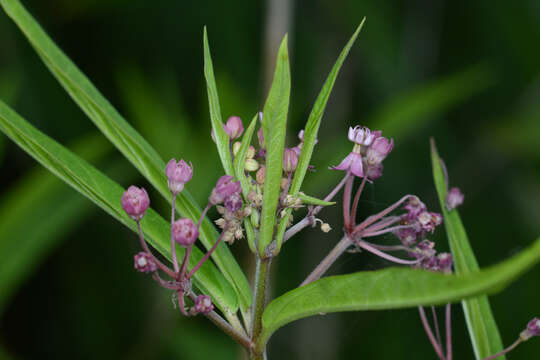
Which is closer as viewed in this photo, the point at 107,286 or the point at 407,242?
the point at 407,242

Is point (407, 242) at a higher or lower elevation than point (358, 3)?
lower

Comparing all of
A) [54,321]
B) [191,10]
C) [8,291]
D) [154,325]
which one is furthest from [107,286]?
[191,10]

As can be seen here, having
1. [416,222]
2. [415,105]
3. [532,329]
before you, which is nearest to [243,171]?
[416,222]

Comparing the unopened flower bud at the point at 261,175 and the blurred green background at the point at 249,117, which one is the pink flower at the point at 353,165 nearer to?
the unopened flower bud at the point at 261,175

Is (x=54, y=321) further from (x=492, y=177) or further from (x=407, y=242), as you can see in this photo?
(x=492, y=177)

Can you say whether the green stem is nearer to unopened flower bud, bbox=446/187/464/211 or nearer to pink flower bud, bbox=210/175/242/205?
pink flower bud, bbox=210/175/242/205

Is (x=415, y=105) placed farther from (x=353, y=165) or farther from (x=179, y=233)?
(x=179, y=233)

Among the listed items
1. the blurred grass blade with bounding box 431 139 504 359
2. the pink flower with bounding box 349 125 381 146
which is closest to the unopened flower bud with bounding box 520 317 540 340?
the blurred grass blade with bounding box 431 139 504 359

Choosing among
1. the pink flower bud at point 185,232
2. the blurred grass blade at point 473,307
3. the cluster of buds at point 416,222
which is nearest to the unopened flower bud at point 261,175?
the pink flower bud at point 185,232
